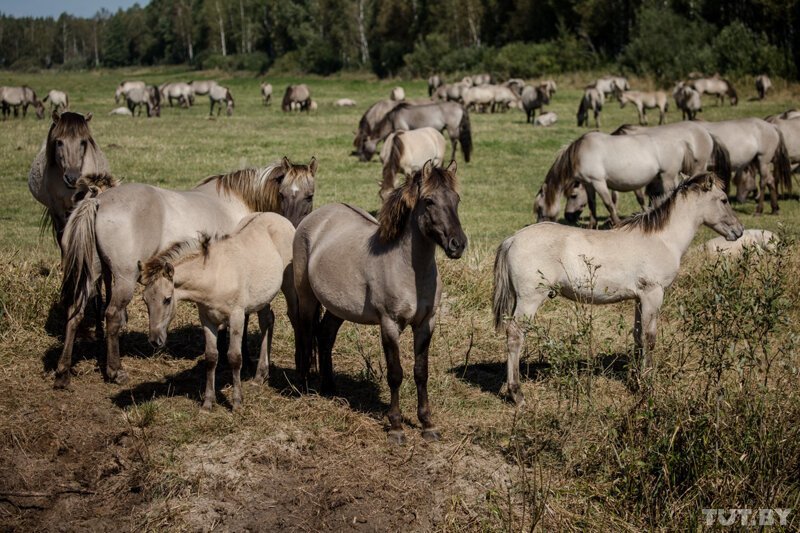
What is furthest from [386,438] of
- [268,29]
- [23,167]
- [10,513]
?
[268,29]

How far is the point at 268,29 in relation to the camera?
9931 centimetres

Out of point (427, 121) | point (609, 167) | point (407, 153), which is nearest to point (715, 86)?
point (427, 121)

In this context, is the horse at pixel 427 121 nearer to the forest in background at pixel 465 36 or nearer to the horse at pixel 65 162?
the horse at pixel 65 162

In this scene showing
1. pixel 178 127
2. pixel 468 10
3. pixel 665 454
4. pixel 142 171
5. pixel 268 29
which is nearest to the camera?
pixel 665 454

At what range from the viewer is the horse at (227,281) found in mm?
6043

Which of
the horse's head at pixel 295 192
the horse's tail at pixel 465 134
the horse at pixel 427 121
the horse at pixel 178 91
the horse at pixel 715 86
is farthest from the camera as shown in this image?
the horse at pixel 178 91

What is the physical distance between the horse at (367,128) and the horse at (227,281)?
47.8ft

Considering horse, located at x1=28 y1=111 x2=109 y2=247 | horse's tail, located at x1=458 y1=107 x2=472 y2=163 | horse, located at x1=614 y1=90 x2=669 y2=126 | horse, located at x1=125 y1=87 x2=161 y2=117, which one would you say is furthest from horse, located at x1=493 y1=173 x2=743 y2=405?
horse, located at x1=125 y1=87 x2=161 y2=117

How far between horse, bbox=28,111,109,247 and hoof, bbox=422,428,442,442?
14.7 feet

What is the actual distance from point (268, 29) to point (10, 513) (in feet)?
327

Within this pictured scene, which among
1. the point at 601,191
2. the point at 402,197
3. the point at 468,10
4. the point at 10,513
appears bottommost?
the point at 10,513

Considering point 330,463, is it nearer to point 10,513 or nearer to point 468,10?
point 10,513

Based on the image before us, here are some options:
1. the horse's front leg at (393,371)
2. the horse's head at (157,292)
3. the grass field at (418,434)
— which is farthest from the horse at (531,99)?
the horse's head at (157,292)

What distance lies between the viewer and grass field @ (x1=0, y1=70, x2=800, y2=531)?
520 centimetres
